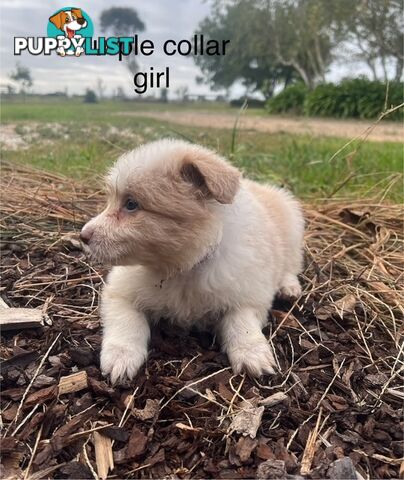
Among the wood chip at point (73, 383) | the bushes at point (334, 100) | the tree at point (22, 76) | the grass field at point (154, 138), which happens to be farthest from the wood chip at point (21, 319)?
the bushes at point (334, 100)

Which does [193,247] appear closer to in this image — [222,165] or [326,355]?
[222,165]

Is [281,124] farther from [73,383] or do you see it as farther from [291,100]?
[73,383]

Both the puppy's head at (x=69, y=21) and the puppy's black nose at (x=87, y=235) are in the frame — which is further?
the puppy's head at (x=69, y=21)

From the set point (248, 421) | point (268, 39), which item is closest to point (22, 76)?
point (248, 421)

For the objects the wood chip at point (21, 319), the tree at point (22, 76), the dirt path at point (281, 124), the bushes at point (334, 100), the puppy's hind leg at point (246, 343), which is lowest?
the puppy's hind leg at point (246, 343)

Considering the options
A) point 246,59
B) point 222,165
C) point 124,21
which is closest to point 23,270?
point 222,165

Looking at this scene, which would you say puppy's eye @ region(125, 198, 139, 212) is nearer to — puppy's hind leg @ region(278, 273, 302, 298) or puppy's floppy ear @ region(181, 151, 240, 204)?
puppy's floppy ear @ region(181, 151, 240, 204)

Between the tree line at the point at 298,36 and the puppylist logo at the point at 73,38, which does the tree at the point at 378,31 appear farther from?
the puppylist logo at the point at 73,38
